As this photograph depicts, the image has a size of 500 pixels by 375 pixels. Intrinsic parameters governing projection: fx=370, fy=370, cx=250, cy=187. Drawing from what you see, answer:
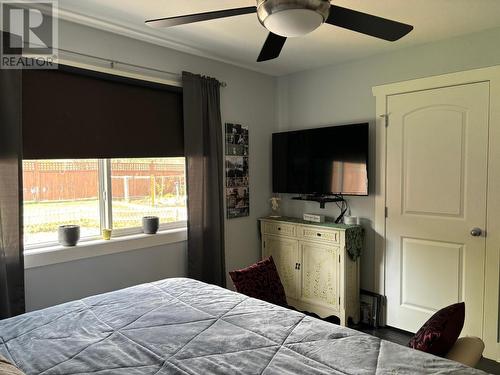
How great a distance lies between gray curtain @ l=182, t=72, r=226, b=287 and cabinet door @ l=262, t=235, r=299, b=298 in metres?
0.64

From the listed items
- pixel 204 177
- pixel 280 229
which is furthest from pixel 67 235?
pixel 280 229

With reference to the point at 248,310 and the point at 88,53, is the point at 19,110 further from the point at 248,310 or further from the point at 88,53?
A: the point at 248,310

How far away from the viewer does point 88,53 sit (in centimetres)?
271

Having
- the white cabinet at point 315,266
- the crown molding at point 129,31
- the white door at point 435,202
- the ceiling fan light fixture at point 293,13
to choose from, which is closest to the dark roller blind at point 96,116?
the crown molding at point 129,31

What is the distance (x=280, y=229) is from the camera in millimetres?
3855

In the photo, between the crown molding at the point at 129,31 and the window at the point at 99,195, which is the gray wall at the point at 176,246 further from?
the window at the point at 99,195

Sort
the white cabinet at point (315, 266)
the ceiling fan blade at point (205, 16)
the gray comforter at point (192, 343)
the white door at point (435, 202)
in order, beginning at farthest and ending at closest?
the white cabinet at point (315, 266), the white door at point (435, 202), the ceiling fan blade at point (205, 16), the gray comforter at point (192, 343)

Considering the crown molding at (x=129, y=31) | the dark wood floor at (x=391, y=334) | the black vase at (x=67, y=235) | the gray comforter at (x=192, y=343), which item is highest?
the crown molding at (x=129, y=31)

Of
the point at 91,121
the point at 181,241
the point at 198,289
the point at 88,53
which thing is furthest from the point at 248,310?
the point at 88,53

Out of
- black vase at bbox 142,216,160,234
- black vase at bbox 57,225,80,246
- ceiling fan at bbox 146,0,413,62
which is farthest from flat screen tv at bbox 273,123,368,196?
black vase at bbox 57,225,80,246

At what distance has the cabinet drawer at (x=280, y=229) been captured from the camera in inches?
147

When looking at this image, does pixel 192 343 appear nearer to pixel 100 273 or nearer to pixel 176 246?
pixel 100 273

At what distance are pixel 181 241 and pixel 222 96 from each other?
1468 millimetres
